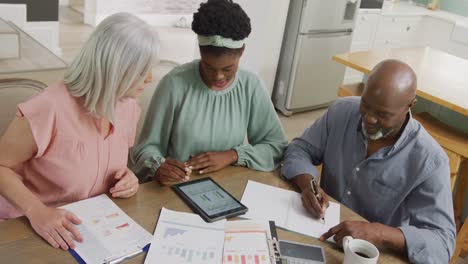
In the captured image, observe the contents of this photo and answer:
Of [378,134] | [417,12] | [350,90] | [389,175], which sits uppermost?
[417,12]

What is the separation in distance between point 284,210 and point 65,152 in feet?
2.14

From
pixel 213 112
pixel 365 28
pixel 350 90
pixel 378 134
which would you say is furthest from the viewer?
pixel 365 28

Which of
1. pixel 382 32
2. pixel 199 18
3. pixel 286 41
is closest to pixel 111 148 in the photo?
pixel 199 18

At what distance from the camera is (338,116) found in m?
1.62

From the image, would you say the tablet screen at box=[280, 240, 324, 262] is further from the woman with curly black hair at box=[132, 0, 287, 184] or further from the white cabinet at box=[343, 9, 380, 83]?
the white cabinet at box=[343, 9, 380, 83]

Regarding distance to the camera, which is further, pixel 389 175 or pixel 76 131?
pixel 389 175

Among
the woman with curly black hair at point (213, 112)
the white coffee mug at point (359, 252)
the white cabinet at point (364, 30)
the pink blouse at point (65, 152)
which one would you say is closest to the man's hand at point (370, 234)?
the white coffee mug at point (359, 252)

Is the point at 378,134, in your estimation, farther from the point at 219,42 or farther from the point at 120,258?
the point at 120,258

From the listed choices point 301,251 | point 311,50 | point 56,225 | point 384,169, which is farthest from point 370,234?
point 311,50

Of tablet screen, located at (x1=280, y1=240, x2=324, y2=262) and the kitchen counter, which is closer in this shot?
tablet screen, located at (x1=280, y1=240, x2=324, y2=262)

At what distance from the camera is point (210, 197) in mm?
1367

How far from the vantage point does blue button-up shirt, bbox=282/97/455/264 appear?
52.3 inches

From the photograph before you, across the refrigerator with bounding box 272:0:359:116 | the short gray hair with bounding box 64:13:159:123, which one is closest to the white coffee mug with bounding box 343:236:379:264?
the short gray hair with bounding box 64:13:159:123

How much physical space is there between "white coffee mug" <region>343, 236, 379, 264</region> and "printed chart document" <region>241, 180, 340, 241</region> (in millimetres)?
170
